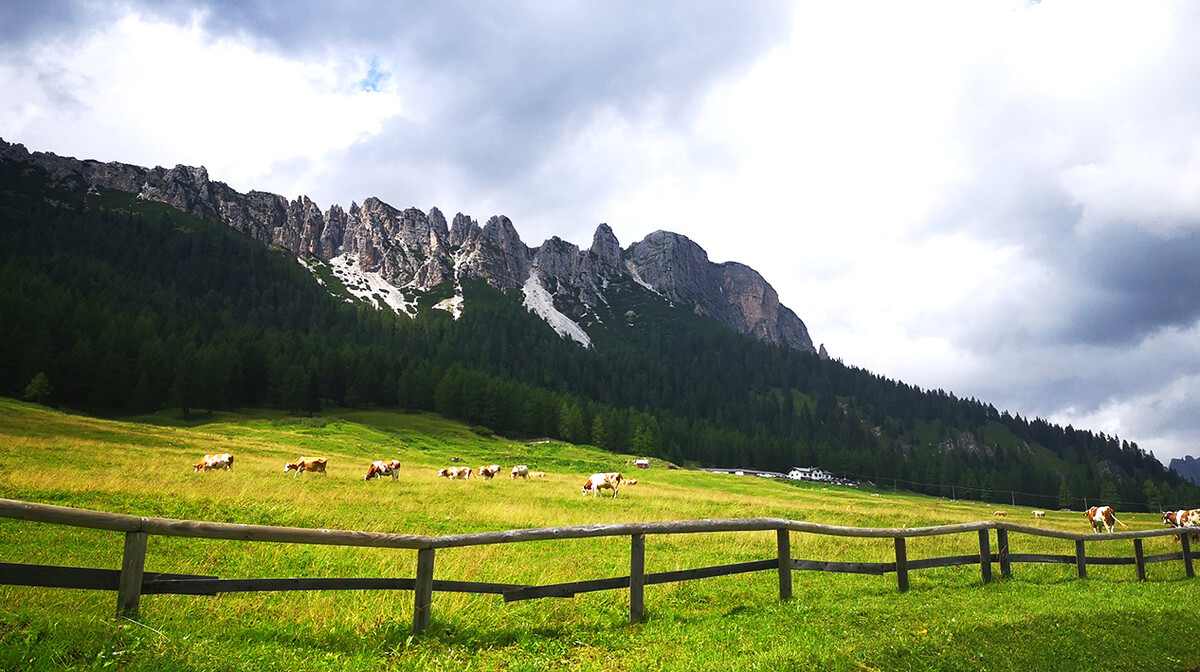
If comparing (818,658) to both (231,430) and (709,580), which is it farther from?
(231,430)

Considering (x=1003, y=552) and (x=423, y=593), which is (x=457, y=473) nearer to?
(x=1003, y=552)

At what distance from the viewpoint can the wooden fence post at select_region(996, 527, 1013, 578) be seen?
15406 millimetres

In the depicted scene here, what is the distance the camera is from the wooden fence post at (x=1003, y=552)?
15406 mm

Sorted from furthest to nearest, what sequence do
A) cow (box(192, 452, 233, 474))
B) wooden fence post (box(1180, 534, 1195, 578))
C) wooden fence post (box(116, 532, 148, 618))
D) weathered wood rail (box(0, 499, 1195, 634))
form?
cow (box(192, 452, 233, 474))
wooden fence post (box(1180, 534, 1195, 578))
wooden fence post (box(116, 532, 148, 618))
weathered wood rail (box(0, 499, 1195, 634))

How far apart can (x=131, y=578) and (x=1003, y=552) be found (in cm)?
1918

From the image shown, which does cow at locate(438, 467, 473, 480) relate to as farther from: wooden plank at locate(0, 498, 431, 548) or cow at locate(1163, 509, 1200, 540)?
cow at locate(1163, 509, 1200, 540)

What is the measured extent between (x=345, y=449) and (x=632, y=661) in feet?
194

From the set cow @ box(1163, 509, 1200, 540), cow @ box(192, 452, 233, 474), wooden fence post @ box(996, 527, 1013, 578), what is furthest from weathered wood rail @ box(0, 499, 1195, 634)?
cow @ box(1163, 509, 1200, 540)

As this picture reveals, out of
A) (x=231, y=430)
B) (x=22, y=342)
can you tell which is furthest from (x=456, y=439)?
(x=22, y=342)

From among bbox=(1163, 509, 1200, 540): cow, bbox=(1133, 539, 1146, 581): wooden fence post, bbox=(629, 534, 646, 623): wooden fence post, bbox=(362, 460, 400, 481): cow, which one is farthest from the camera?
bbox=(362, 460, 400, 481): cow

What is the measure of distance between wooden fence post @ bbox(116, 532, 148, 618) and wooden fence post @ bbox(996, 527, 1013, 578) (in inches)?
737

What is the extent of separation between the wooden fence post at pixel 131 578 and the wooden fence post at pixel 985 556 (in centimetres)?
1760

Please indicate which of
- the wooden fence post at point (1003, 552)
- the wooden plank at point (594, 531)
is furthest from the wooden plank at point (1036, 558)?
the wooden plank at point (594, 531)

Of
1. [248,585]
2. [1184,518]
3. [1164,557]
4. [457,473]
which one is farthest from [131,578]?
[1184,518]
